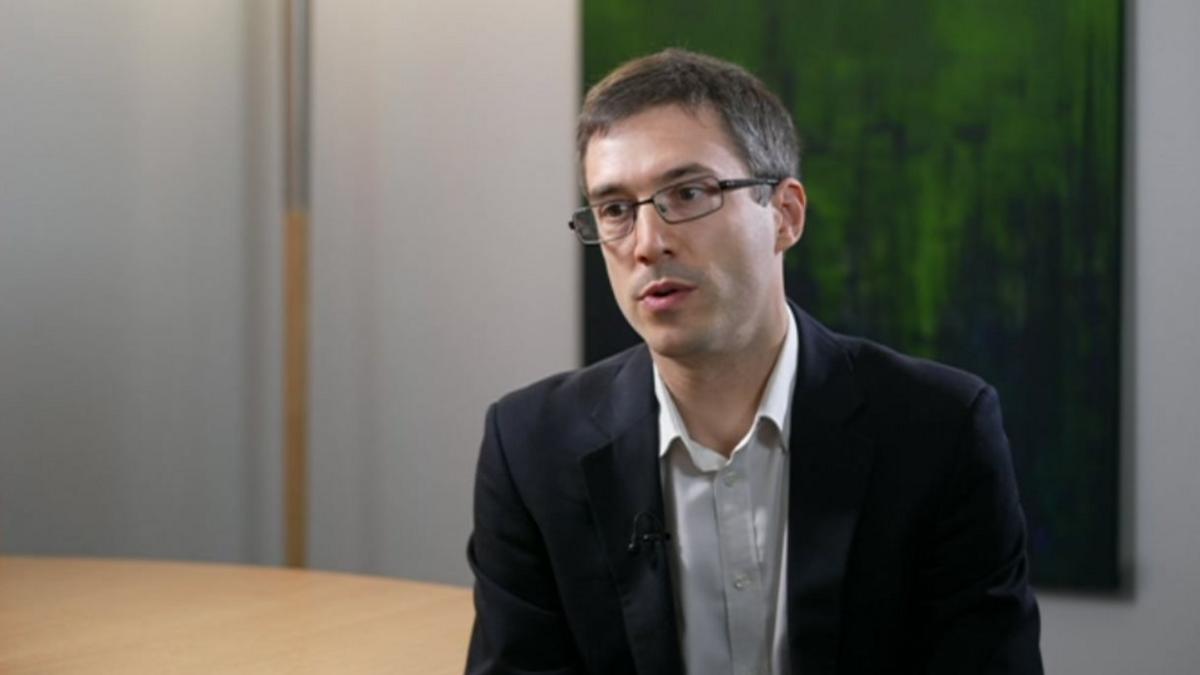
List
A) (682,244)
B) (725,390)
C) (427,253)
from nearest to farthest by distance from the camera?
(682,244) < (725,390) < (427,253)

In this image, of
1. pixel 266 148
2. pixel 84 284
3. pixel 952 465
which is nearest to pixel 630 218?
pixel 952 465

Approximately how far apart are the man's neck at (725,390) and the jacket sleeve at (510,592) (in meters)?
0.24

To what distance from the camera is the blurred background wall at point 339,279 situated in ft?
10.7

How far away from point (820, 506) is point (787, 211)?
374mm

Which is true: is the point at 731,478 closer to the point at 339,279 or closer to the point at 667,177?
the point at 667,177

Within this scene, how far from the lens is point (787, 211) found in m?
2.00

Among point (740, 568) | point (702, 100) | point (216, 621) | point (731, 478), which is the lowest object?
point (216, 621)

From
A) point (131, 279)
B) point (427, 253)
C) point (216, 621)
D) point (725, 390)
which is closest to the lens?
point (725, 390)

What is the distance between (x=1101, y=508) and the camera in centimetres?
332

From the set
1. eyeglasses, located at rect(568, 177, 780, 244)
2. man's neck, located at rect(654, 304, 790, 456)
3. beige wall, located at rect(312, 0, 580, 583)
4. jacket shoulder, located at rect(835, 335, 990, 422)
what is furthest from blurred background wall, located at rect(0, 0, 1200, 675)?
eyeglasses, located at rect(568, 177, 780, 244)

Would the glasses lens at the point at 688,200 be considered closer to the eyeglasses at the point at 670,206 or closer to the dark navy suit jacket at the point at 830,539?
the eyeglasses at the point at 670,206

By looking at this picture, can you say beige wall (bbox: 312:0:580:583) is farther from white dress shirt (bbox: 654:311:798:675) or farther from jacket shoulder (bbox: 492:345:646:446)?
white dress shirt (bbox: 654:311:798:675)

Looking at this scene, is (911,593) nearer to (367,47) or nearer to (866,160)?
(866,160)

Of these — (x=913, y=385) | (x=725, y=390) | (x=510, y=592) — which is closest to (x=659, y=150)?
(x=725, y=390)
